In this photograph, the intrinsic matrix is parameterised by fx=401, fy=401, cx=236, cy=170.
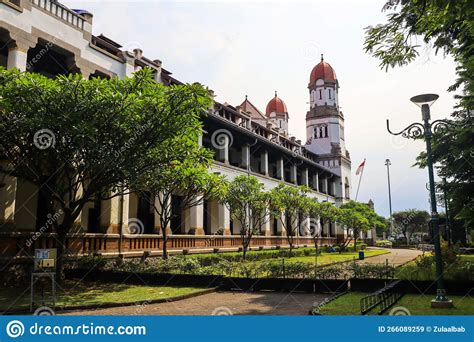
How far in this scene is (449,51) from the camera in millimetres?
14539

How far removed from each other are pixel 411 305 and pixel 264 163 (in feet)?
96.3

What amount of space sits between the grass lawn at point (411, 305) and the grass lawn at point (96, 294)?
503 centimetres

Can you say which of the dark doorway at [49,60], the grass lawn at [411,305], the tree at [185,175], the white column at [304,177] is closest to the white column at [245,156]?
the tree at [185,175]

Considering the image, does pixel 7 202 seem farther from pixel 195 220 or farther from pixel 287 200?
pixel 287 200

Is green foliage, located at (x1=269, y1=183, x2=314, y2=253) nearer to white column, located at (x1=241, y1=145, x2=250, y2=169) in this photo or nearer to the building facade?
the building facade

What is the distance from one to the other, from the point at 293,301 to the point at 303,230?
122 ft

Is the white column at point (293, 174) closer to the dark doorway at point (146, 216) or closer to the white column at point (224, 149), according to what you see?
the white column at point (224, 149)

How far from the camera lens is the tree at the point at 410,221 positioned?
9425cm

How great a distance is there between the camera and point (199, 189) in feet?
66.6

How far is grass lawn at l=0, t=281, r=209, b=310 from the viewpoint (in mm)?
11867

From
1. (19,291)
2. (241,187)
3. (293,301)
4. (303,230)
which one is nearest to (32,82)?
(19,291)

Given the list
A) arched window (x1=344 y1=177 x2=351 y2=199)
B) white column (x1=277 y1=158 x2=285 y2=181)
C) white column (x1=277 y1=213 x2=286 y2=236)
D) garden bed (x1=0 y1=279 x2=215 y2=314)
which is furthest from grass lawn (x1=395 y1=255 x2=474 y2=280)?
arched window (x1=344 y1=177 x2=351 y2=199)

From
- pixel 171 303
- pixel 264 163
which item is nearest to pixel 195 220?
pixel 264 163

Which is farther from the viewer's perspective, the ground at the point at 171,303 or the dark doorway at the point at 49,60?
the dark doorway at the point at 49,60
